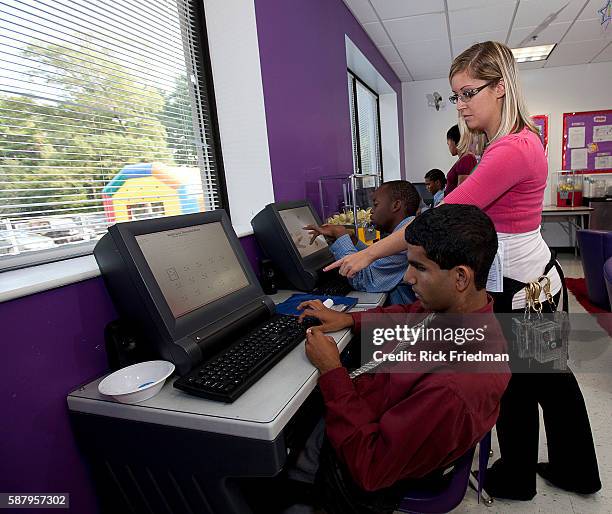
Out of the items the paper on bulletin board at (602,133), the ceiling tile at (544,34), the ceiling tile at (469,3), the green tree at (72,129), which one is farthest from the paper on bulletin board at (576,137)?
the green tree at (72,129)

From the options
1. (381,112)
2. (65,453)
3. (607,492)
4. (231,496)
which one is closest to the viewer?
(231,496)

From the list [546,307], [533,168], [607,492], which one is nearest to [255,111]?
[533,168]

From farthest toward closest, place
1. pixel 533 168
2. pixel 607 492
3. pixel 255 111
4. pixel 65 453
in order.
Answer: pixel 255 111, pixel 607 492, pixel 533 168, pixel 65 453

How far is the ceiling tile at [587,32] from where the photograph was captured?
4.16 meters

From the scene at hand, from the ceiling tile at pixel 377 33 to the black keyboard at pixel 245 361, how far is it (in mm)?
3624

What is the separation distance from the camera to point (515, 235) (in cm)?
140

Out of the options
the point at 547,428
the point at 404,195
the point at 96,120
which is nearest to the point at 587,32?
the point at 404,195

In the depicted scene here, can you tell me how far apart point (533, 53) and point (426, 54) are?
4.55ft

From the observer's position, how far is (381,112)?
20.2ft

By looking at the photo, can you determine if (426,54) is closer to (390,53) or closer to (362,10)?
(390,53)

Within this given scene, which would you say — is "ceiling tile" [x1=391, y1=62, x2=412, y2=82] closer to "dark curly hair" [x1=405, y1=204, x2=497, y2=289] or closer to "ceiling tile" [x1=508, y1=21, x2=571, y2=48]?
"ceiling tile" [x1=508, y1=21, x2=571, y2=48]

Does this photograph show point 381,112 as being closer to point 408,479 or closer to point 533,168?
point 533,168

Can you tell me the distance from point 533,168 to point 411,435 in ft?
3.11

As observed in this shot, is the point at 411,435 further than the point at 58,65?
No
